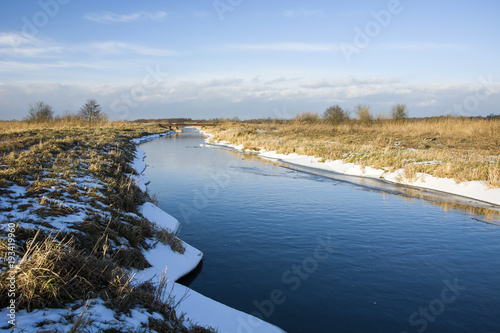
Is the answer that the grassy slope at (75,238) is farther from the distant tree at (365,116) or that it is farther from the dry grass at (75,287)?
the distant tree at (365,116)

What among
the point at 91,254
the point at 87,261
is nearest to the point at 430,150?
the point at 91,254

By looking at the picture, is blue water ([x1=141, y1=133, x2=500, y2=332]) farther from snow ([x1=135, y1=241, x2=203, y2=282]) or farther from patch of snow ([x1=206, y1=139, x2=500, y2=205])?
patch of snow ([x1=206, y1=139, x2=500, y2=205])

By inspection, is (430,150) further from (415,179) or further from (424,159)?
(415,179)

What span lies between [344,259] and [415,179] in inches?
479

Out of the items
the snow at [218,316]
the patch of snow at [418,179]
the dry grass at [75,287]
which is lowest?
the snow at [218,316]

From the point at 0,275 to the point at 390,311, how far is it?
240 inches

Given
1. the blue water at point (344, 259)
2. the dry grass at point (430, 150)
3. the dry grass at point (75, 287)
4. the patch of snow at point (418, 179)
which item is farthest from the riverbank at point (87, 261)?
the dry grass at point (430, 150)

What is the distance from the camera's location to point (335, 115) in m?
62.9

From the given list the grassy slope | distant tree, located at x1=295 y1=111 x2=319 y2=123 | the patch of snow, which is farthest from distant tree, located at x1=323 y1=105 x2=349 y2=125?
the grassy slope

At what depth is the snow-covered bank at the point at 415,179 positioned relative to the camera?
1480 cm

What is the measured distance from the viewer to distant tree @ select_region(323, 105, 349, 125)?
2434 inches

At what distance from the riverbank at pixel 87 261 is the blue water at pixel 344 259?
94 cm

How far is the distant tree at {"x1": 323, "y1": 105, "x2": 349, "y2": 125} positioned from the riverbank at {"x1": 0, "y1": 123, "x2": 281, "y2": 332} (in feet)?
182

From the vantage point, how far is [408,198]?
1527cm
